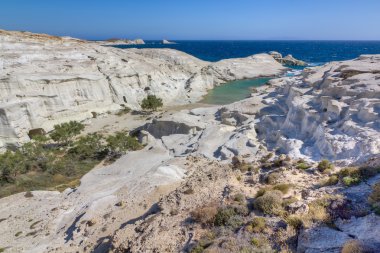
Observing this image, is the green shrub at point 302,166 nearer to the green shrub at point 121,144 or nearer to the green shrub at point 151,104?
the green shrub at point 121,144

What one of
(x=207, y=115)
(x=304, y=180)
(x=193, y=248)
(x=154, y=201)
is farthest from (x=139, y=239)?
(x=207, y=115)

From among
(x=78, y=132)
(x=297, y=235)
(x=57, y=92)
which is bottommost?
(x=78, y=132)

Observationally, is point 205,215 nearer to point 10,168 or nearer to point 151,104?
point 10,168

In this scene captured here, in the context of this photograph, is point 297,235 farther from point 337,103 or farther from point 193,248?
point 337,103

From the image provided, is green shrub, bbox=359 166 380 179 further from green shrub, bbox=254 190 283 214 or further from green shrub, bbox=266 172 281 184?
green shrub, bbox=254 190 283 214

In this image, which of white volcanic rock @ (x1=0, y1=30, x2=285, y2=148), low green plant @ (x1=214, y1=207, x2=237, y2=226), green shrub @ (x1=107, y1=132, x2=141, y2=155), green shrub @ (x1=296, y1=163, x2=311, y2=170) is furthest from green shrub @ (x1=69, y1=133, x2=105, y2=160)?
low green plant @ (x1=214, y1=207, x2=237, y2=226)

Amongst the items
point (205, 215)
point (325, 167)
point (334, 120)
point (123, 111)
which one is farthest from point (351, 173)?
point (123, 111)

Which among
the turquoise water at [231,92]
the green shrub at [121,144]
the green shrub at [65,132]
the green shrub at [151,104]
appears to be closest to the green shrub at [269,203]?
the green shrub at [121,144]
